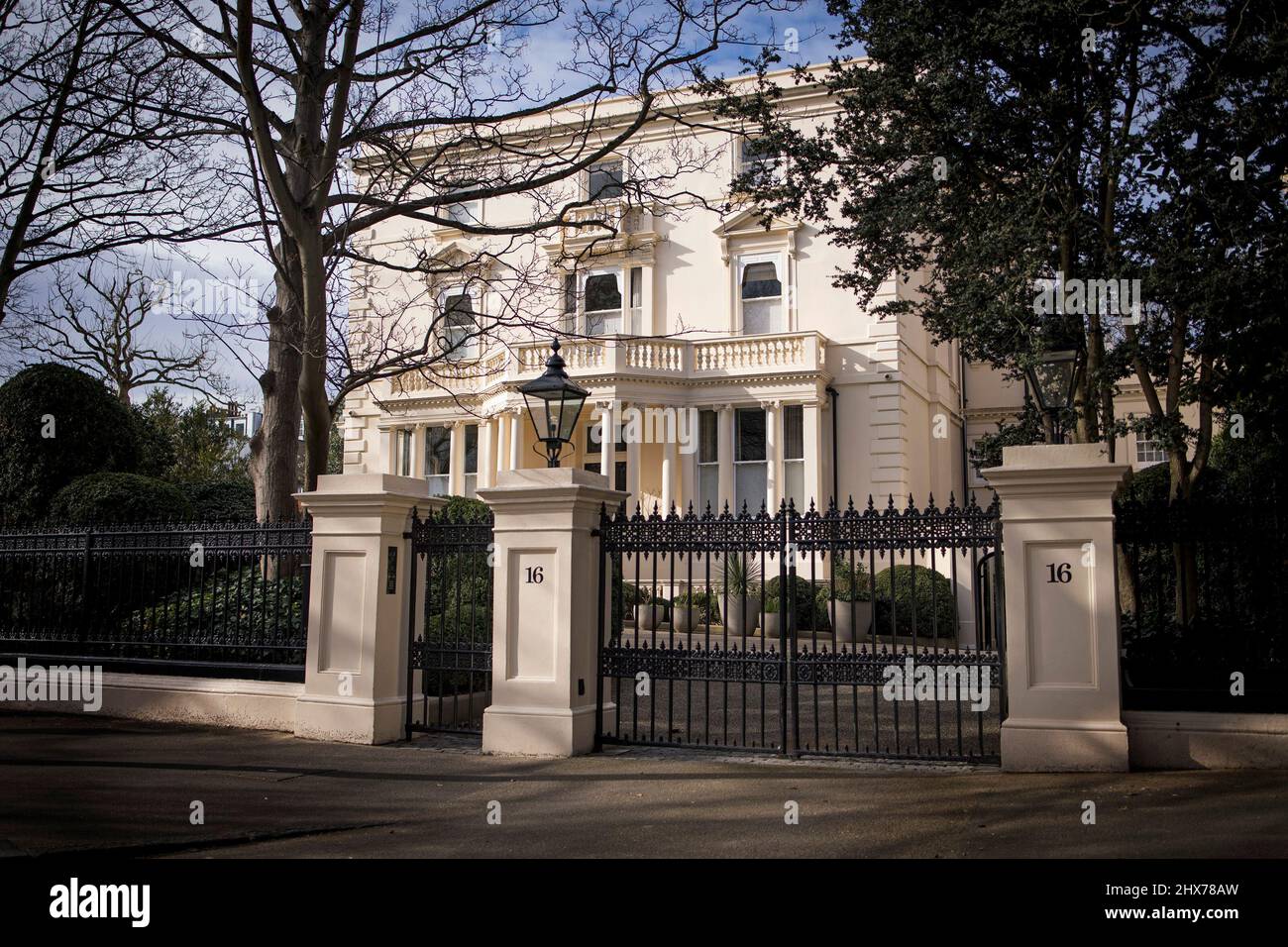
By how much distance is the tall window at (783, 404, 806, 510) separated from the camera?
24.4 m

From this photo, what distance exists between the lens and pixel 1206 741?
25.2 ft

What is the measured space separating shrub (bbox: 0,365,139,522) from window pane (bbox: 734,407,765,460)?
14342mm

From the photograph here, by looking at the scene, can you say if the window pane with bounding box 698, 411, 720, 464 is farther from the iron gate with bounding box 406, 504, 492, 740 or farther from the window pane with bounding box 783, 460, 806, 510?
the iron gate with bounding box 406, 504, 492, 740

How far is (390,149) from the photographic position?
13.0 metres

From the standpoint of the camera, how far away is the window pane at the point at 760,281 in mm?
25219

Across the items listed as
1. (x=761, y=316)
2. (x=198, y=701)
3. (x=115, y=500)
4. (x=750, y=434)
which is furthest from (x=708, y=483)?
(x=198, y=701)

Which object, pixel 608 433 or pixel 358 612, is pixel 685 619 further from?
pixel 358 612

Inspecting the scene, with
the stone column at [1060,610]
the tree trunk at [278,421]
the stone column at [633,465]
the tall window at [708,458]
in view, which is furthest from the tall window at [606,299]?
the stone column at [1060,610]

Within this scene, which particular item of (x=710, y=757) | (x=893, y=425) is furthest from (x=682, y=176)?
(x=710, y=757)

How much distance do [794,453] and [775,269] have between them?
15.1 ft

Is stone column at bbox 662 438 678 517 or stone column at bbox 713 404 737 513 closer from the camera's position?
stone column at bbox 662 438 678 517

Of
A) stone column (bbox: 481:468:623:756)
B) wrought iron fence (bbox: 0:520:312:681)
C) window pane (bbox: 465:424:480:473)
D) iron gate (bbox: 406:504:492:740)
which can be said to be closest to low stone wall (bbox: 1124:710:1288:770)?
stone column (bbox: 481:468:623:756)
